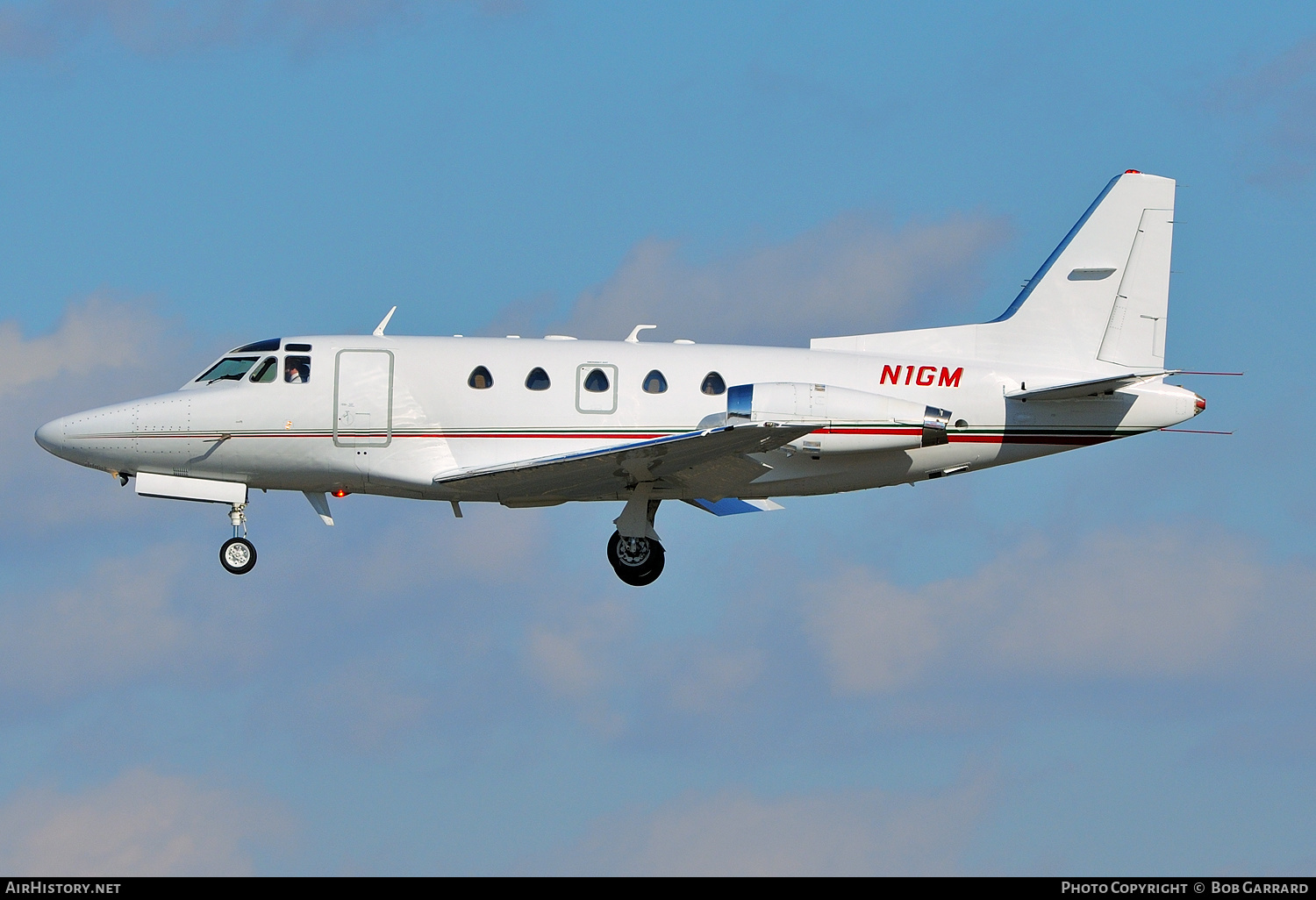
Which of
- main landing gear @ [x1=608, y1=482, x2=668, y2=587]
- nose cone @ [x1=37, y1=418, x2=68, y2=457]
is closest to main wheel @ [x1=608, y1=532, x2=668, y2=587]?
main landing gear @ [x1=608, y1=482, x2=668, y2=587]

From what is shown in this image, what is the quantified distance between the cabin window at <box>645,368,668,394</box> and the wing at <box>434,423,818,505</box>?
0.85 meters

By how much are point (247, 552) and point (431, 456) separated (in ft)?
12.7

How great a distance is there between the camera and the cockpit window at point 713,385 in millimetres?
27781

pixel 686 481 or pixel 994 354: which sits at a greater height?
pixel 994 354

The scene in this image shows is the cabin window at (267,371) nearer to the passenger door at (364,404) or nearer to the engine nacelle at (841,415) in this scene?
the passenger door at (364,404)

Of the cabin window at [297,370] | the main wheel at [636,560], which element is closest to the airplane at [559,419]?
the cabin window at [297,370]

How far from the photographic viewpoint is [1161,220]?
97.6 feet

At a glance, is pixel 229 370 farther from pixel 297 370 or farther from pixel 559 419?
→ pixel 559 419

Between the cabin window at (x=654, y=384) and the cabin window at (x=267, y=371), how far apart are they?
6494 millimetres
